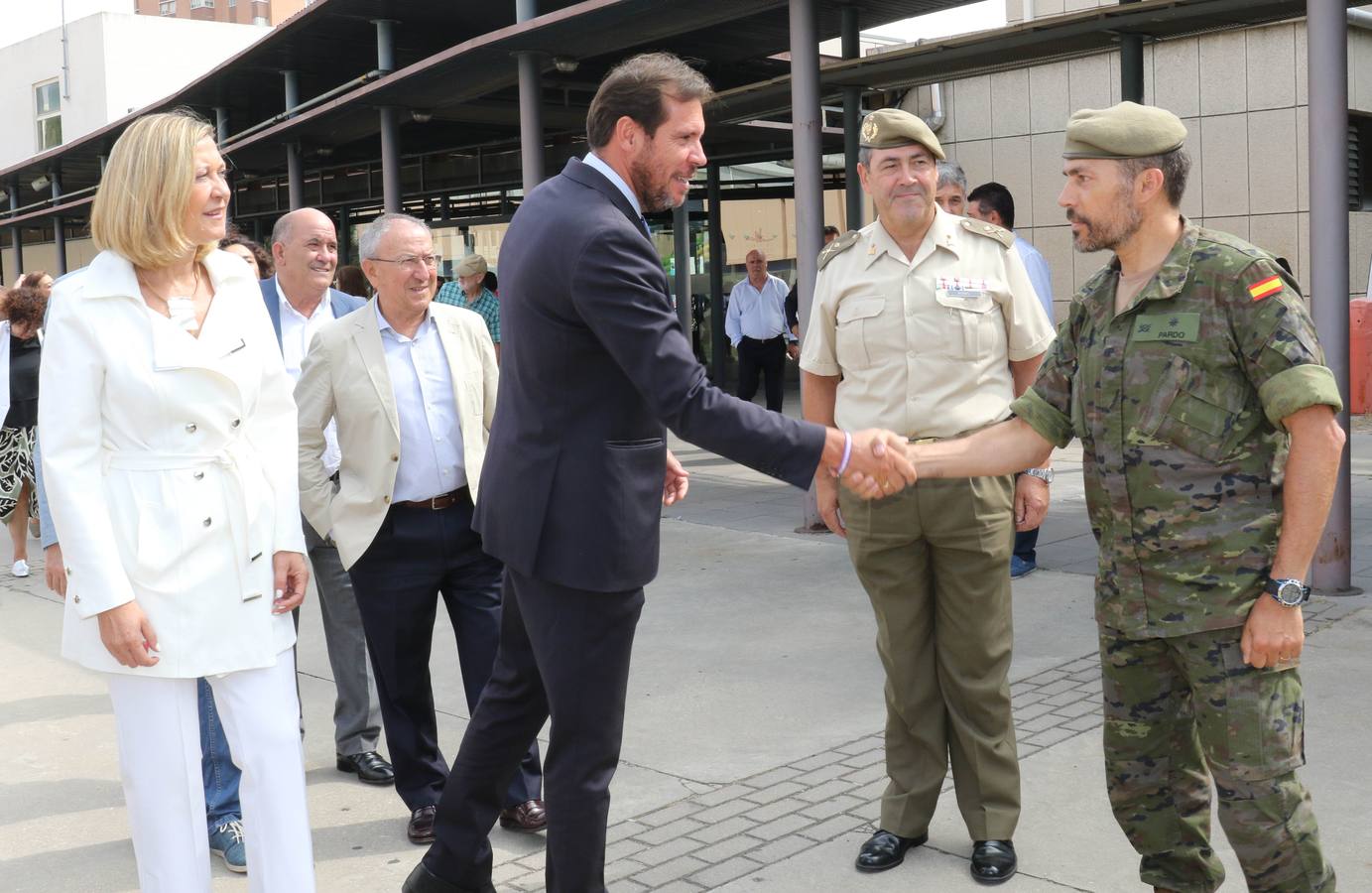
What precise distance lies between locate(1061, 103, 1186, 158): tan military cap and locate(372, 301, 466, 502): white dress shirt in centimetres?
205

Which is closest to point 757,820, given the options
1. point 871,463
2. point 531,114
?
point 871,463

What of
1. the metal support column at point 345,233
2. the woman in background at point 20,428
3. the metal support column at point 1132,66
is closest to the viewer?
the woman in background at point 20,428

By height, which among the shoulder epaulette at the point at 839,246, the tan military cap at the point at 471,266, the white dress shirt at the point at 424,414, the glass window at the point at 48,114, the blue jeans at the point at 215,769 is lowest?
the blue jeans at the point at 215,769

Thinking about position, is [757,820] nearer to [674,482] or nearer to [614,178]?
[674,482]

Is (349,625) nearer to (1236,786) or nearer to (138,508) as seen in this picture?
(138,508)

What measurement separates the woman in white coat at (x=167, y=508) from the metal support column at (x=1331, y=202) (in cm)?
493

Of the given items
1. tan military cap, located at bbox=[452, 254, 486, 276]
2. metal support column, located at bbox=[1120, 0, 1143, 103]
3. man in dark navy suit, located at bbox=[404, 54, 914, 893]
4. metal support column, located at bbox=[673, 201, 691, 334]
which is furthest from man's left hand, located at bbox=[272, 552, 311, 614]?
metal support column, located at bbox=[673, 201, 691, 334]

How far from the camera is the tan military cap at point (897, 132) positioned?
154 inches

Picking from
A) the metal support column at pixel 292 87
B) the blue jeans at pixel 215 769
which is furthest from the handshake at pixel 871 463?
the metal support column at pixel 292 87

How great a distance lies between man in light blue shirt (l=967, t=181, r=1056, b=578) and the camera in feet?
23.1

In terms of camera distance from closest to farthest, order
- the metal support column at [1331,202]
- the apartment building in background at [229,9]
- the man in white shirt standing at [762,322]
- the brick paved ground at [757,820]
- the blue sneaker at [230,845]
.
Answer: the brick paved ground at [757,820] < the blue sneaker at [230,845] < the metal support column at [1331,202] < the man in white shirt standing at [762,322] < the apartment building in background at [229,9]

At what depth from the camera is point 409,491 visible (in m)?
4.26

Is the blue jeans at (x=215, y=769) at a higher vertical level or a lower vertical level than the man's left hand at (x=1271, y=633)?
lower

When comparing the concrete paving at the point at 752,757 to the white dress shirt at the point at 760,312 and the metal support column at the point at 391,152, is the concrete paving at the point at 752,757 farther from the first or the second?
the white dress shirt at the point at 760,312
